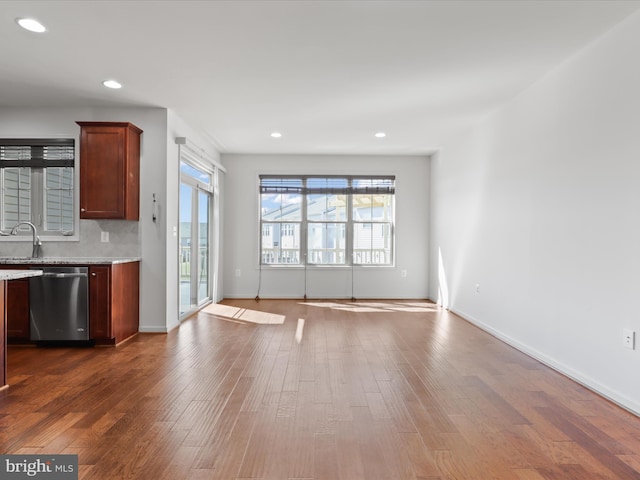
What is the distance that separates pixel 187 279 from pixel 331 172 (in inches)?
127

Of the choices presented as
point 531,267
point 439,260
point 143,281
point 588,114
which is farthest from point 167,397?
point 439,260

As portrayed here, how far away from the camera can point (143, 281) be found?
4727mm

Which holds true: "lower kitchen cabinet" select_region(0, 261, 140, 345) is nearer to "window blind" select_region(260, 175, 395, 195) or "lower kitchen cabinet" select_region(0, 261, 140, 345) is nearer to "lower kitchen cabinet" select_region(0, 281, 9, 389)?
"lower kitchen cabinet" select_region(0, 281, 9, 389)

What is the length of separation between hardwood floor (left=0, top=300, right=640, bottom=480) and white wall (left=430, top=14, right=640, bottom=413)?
325mm

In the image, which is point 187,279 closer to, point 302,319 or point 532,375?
point 302,319

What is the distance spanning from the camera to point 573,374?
10.6 ft

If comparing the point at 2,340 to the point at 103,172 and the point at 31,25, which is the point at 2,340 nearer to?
the point at 103,172

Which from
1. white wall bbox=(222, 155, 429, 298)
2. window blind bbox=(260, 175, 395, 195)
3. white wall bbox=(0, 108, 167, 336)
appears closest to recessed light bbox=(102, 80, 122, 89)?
white wall bbox=(0, 108, 167, 336)

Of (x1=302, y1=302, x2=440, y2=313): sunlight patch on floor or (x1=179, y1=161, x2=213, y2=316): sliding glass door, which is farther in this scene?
(x1=302, y1=302, x2=440, y2=313): sunlight patch on floor

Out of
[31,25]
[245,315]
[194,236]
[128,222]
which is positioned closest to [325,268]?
[245,315]

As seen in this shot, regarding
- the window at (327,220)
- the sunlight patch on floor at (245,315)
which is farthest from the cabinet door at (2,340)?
the window at (327,220)

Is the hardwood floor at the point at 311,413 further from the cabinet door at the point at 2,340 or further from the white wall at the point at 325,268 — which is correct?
the white wall at the point at 325,268

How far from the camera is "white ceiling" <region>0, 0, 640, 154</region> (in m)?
2.69

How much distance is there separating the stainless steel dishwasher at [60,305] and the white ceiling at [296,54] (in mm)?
1913
